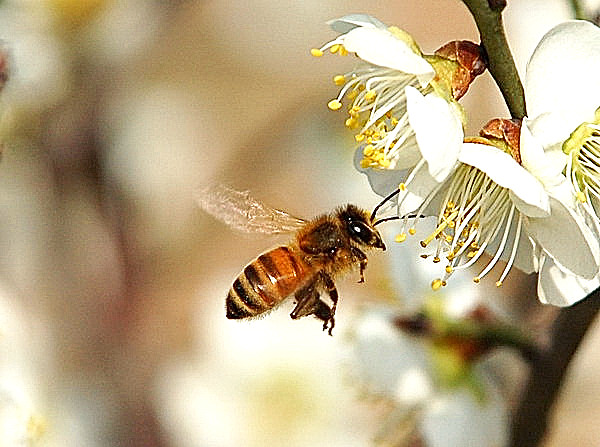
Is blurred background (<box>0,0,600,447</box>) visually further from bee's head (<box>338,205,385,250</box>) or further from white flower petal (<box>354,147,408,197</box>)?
white flower petal (<box>354,147,408,197</box>)

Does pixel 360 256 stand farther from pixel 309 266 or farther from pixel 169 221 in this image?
pixel 169 221

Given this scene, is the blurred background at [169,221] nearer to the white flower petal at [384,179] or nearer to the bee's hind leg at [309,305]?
the bee's hind leg at [309,305]

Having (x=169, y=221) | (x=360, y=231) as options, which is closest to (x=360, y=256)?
(x=360, y=231)

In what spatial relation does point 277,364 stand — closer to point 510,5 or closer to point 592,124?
point 510,5

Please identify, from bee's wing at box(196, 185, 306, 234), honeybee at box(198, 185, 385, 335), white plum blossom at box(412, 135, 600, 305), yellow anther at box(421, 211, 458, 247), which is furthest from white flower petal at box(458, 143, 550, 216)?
bee's wing at box(196, 185, 306, 234)

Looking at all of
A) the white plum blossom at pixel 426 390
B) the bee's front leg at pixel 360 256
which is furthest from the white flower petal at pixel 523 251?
the white plum blossom at pixel 426 390

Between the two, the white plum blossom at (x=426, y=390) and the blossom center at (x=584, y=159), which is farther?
the white plum blossom at (x=426, y=390)

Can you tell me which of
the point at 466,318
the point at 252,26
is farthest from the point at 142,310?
the point at 466,318
